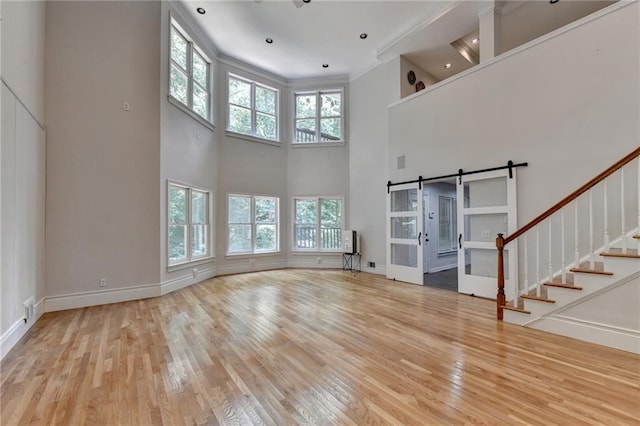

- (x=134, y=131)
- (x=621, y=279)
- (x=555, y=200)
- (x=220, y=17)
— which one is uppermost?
(x=220, y=17)

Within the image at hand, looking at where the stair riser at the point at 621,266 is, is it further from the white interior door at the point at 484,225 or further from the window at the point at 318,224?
the window at the point at 318,224

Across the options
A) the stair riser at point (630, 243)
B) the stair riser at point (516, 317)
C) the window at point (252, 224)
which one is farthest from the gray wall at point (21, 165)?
the stair riser at point (630, 243)

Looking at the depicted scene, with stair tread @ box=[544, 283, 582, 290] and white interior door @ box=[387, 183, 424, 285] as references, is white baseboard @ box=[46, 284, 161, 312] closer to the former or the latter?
white interior door @ box=[387, 183, 424, 285]

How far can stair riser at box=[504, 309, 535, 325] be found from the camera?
Answer: 3.41 meters

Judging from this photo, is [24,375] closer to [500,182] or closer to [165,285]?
[165,285]

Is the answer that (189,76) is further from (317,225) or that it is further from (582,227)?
(582,227)

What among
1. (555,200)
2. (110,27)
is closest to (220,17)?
(110,27)

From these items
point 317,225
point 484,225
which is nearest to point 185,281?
point 317,225

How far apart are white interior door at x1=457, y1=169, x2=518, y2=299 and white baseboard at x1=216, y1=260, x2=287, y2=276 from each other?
4.52 m

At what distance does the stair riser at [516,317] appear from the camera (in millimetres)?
3406

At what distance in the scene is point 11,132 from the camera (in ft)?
9.64

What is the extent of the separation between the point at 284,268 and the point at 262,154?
314cm

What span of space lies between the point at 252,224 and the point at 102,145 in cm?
364

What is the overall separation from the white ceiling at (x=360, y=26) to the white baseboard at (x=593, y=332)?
5081mm
